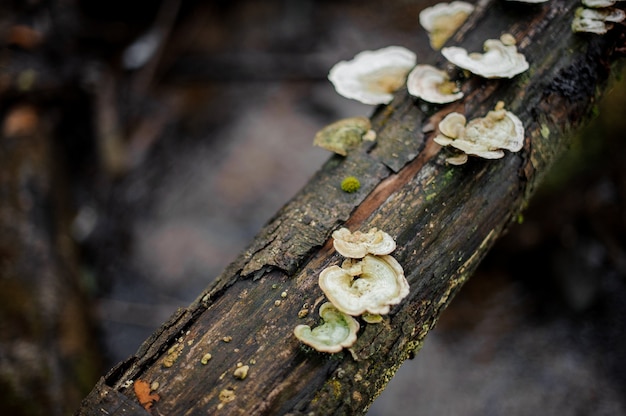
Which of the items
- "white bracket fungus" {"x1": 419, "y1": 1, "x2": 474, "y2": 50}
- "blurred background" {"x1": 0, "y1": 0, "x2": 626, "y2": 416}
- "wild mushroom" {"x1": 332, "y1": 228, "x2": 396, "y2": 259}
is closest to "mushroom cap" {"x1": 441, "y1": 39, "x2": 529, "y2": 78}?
"white bracket fungus" {"x1": 419, "y1": 1, "x2": 474, "y2": 50}

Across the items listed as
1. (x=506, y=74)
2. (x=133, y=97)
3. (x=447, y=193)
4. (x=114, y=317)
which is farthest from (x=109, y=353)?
(x=506, y=74)

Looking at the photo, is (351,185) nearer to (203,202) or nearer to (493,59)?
(493,59)

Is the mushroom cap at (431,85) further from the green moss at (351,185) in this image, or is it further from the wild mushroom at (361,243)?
the wild mushroom at (361,243)

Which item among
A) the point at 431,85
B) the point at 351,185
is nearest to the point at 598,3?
the point at 431,85

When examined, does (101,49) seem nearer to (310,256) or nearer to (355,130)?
(355,130)

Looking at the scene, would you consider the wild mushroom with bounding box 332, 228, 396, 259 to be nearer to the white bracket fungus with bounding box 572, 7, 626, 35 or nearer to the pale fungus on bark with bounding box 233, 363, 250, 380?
the pale fungus on bark with bounding box 233, 363, 250, 380

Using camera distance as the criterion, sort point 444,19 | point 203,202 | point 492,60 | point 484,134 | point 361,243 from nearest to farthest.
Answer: point 361,243 → point 484,134 → point 492,60 → point 444,19 → point 203,202

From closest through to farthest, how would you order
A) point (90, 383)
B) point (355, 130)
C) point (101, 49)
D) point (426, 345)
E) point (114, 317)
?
point (355, 130), point (90, 383), point (426, 345), point (114, 317), point (101, 49)
